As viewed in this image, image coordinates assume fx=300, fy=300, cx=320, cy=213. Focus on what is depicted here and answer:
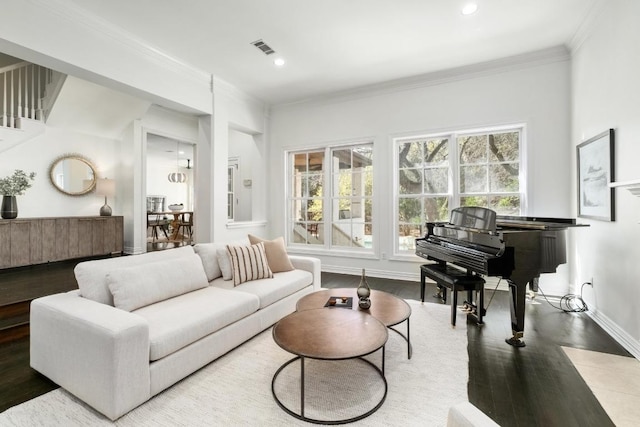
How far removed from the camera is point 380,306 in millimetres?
2516

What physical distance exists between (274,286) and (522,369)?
2.14 metres

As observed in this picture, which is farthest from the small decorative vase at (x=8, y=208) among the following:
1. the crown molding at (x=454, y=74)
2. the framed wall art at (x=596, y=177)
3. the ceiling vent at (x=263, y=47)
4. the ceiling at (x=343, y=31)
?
the framed wall art at (x=596, y=177)

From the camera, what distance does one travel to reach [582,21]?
10.7 ft

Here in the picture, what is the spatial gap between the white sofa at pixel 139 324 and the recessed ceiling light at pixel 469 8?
11.1 feet

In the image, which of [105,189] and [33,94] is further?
[105,189]

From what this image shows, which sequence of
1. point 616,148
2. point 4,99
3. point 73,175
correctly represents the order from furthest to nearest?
1. point 73,175
2. point 4,99
3. point 616,148

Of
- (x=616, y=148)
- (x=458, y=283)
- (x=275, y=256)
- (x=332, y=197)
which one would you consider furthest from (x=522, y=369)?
(x=332, y=197)

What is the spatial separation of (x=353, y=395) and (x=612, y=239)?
2.88 metres

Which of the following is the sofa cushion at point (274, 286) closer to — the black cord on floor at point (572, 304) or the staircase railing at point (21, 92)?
the black cord on floor at point (572, 304)

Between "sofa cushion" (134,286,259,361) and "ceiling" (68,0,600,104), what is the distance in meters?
2.82

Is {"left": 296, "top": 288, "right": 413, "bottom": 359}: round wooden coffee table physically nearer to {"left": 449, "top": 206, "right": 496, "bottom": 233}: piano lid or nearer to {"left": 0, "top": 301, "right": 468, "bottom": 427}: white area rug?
{"left": 0, "top": 301, "right": 468, "bottom": 427}: white area rug

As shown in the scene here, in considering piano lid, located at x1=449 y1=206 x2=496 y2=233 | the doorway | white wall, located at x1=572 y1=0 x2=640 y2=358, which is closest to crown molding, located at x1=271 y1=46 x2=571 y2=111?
white wall, located at x1=572 y1=0 x2=640 y2=358

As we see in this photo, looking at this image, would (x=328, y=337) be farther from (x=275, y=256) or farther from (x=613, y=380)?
(x=613, y=380)

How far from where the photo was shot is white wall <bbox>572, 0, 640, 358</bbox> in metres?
2.48
